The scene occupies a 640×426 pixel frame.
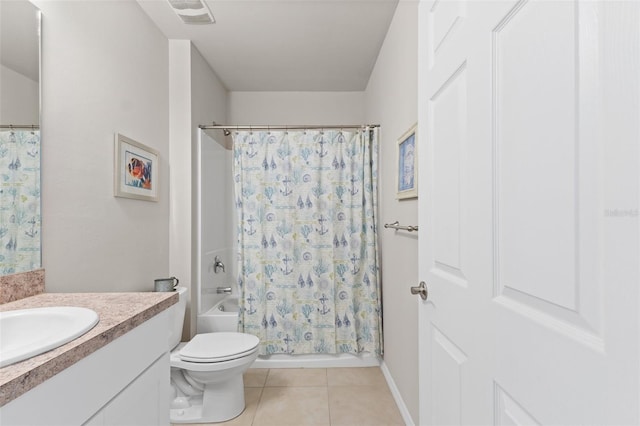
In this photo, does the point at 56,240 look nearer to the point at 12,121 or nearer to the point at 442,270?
the point at 12,121

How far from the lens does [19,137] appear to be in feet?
4.14

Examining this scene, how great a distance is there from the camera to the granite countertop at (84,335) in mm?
625

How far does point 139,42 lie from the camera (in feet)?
6.94

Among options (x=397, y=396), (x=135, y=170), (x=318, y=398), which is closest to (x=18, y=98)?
(x=135, y=170)

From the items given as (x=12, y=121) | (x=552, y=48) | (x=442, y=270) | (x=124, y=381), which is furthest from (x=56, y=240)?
(x=552, y=48)

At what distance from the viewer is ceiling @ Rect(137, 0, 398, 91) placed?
2105 mm

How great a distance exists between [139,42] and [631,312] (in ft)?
8.48

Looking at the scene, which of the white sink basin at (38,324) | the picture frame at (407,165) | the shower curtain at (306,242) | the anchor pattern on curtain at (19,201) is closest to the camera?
the white sink basin at (38,324)

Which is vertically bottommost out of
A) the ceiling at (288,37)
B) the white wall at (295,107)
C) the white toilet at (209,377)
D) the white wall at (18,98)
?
the white toilet at (209,377)

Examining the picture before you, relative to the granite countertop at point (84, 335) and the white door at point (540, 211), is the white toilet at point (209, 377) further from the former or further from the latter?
the white door at point (540, 211)

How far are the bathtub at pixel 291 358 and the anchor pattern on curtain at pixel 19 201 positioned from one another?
1.45 metres

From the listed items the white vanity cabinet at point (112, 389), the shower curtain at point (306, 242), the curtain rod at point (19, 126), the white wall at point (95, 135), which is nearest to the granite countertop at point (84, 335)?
the white vanity cabinet at point (112, 389)

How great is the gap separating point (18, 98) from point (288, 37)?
1.73m

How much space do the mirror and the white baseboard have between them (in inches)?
77.3
